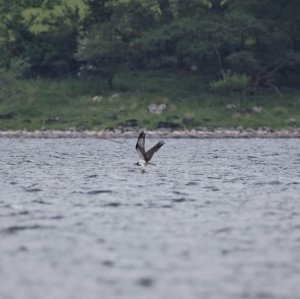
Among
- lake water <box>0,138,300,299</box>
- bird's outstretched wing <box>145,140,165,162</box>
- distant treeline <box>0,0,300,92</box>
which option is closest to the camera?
lake water <box>0,138,300,299</box>

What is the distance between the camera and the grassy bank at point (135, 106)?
2980 inches

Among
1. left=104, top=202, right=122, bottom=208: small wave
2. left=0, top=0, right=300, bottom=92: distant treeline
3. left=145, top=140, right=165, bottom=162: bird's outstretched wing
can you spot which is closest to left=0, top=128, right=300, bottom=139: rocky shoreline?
left=0, top=0, right=300, bottom=92: distant treeline

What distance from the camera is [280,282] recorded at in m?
17.8

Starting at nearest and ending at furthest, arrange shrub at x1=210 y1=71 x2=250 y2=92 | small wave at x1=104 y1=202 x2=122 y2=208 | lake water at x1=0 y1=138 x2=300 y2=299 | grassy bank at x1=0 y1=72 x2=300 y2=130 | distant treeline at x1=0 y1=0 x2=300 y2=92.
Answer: lake water at x1=0 y1=138 x2=300 y2=299
small wave at x1=104 y1=202 x2=122 y2=208
grassy bank at x1=0 y1=72 x2=300 y2=130
shrub at x1=210 y1=71 x2=250 y2=92
distant treeline at x1=0 y1=0 x2=300 y2=92

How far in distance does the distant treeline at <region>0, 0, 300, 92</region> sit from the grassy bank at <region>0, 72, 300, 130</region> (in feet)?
5.30

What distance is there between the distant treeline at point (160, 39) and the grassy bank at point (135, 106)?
1617mm

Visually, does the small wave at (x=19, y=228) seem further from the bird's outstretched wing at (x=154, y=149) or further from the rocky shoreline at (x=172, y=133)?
the rocky shoreline at (x=172, y=133)

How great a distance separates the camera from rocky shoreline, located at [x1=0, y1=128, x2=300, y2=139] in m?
72.8

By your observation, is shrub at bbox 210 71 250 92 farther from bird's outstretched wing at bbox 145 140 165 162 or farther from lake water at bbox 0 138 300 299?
bird's outstretched wing at bbox 145 140 165 162

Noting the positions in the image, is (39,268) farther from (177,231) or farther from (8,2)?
(8,2)

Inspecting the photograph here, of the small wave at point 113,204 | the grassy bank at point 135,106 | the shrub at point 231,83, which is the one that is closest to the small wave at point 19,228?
the small wave at point 113,204

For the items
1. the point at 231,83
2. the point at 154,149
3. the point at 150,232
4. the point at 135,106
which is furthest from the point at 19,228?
the point at 231,83

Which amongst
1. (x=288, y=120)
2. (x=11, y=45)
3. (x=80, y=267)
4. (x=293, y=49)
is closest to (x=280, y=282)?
(x=80, y=267)

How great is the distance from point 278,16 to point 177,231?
65565 mm
